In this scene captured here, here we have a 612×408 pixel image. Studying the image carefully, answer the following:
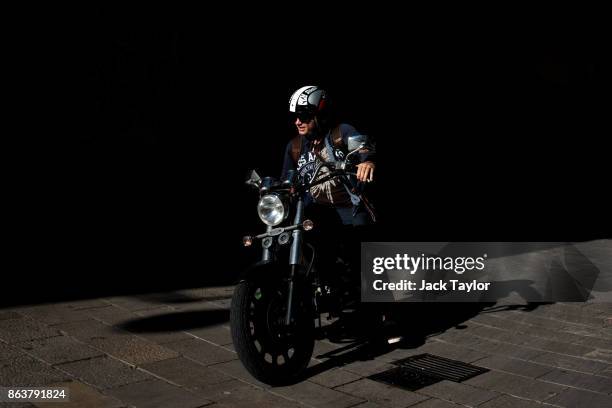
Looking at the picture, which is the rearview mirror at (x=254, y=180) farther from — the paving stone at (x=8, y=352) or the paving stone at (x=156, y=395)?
the paving stone at (x=8, y=352)

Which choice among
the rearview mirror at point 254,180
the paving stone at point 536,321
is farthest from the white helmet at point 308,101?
the paving stone at point 536,321

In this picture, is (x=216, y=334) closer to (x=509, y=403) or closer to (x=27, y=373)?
(x=27, y=373)

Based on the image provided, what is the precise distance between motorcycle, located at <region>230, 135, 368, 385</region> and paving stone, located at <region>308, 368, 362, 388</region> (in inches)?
4.7

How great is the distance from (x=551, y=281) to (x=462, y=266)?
1120mm

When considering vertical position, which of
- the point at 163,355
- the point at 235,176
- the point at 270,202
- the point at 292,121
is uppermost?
the point at 292,121

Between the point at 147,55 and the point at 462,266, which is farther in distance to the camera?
the point at 147,55

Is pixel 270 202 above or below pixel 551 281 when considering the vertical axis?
above

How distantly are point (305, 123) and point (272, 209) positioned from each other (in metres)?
1.06

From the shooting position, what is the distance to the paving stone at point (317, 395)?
389 centimetres

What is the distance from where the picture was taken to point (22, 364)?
14.0 ft

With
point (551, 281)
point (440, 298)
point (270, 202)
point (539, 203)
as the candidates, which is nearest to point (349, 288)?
point (270, 202)

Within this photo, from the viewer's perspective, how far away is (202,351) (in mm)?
4727

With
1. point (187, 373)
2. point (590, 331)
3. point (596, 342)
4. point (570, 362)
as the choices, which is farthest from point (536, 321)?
point (187, 373)

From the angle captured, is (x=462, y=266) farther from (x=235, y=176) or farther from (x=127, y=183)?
(x=127, y=183)
